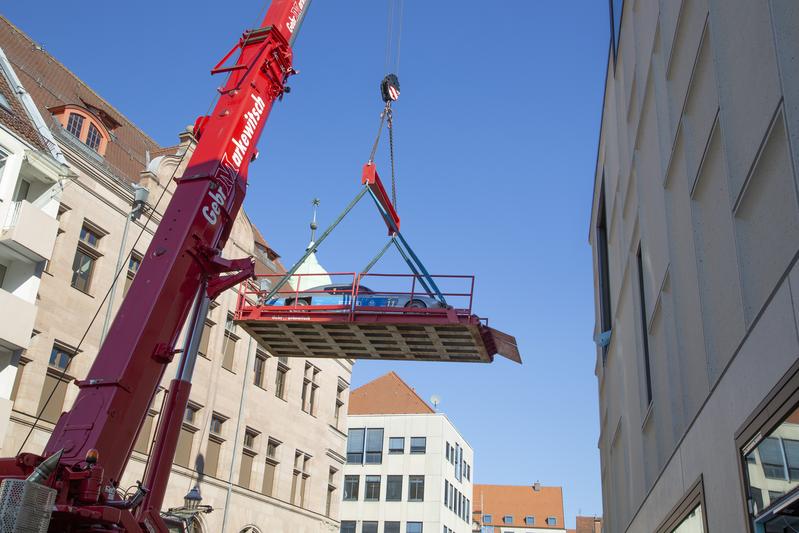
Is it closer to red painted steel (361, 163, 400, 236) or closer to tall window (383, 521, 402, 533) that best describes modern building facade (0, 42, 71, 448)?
red painted steel (361, 163, 400, 236)

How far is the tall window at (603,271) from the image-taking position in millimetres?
18547

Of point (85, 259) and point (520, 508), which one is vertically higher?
point (520, 508)

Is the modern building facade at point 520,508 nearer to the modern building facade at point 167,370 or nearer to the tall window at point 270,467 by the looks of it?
the modern building facade at point 167,370

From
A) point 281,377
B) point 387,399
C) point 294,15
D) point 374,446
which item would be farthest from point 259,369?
point 387,399

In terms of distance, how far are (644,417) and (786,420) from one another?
6.69 metres

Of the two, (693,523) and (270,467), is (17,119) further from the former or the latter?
(693,523)

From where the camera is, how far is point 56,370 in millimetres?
21484

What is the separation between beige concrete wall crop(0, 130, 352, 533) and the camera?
69.9 feet

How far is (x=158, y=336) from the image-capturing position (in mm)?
10516

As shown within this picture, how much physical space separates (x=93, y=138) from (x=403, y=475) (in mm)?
41811

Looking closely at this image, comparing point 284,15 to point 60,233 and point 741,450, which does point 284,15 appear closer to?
point 60,233

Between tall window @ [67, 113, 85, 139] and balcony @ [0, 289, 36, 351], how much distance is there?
22.4ft

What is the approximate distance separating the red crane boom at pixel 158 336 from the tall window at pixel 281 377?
19902mm

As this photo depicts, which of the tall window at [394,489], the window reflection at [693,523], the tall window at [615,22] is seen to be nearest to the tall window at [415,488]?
the tall window at [394,489]
